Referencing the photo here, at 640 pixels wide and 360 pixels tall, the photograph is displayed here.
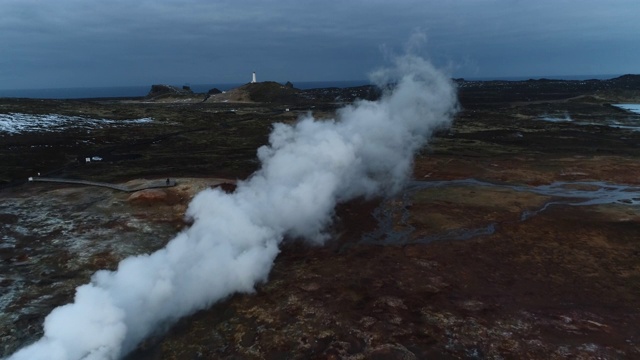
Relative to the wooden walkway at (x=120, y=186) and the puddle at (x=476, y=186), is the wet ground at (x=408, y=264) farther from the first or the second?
the wooden walkway at (x=120, y=186)

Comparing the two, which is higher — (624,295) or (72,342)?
(72,342)

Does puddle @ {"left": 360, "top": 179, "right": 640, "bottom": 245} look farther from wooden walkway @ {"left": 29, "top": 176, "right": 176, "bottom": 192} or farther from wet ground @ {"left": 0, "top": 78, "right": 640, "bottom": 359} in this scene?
wooden walkway @ {"left": 29, "top": 176, "right": 176, "bottom": 192}

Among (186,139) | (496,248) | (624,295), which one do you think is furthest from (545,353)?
(186,139)

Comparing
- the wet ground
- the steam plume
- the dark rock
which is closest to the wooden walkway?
the wet ground

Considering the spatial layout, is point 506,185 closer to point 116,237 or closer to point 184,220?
point 184,220

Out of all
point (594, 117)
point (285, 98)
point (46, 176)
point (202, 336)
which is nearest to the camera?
point (202, 336)

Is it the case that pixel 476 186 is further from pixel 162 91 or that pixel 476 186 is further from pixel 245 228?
pixel 162 91
